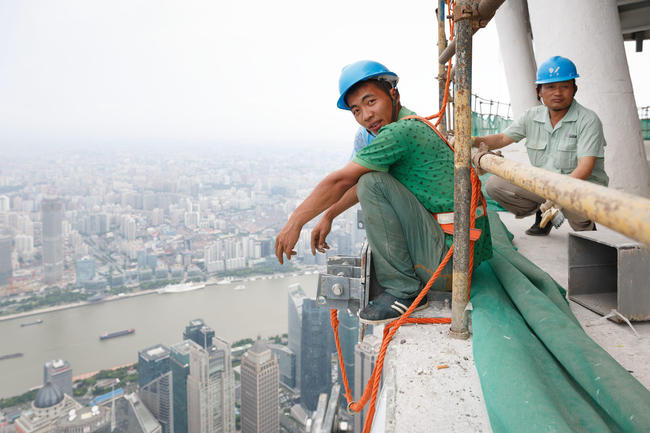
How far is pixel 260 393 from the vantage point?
1381 cm

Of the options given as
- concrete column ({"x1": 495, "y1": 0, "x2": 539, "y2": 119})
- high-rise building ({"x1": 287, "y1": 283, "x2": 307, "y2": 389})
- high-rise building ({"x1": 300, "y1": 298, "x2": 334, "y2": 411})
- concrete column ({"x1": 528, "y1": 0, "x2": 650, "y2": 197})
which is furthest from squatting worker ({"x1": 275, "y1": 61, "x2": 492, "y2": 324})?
high-rise building ({"x1": 287, "y1": 283, "x2": 307, "y2": 389})

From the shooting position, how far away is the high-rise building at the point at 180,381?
13758mm

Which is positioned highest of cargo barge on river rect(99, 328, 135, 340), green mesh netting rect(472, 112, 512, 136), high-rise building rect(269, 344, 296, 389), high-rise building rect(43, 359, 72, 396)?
green mesh netting rect(472, 112, 512, 136)

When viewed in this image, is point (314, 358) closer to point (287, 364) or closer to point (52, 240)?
point (287, 364)

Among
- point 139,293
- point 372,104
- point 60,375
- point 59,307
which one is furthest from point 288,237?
point 139,293

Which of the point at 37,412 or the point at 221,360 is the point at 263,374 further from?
the point at 37,412

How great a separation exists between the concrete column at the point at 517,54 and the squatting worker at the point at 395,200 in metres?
6.95

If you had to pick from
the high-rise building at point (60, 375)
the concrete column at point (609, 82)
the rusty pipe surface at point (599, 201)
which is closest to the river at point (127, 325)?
the high-rise building at point (60, 375)

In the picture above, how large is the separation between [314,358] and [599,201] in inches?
613

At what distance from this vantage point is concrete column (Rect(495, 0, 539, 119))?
780 cm

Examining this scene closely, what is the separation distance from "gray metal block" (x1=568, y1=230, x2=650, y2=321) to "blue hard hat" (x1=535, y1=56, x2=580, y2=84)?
1.16 meters

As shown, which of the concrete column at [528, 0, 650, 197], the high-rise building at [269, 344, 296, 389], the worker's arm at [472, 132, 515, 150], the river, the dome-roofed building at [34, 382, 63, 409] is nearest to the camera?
the worker's arm at [472, 132, 515, 150]

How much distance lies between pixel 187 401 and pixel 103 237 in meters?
18.1

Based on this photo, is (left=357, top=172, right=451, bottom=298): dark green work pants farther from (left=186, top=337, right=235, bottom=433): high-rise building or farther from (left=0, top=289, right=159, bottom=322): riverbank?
(left=0, top=289, right=159, bottom=322): riverbank
